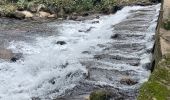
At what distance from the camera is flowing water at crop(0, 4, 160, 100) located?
12.0m

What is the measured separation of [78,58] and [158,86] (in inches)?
309

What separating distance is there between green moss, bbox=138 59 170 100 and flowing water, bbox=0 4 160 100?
2.54 m

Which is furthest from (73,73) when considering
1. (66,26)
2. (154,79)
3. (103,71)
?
(66,26)

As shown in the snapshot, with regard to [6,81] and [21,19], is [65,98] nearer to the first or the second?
[6,81]

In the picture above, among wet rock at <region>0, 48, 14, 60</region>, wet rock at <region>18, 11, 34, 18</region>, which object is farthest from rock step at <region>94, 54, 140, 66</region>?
wet rock at <region>18, 11, 34, 18</region>

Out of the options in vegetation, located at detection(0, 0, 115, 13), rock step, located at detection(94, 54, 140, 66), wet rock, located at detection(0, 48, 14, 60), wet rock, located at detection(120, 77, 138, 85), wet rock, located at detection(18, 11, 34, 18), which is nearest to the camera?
wet rock, located at detection(120, 77, 138, 85)

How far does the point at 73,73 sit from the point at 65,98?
218 cm

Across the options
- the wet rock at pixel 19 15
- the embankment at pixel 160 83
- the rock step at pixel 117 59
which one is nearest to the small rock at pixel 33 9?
the wet rock at pixel 19 15

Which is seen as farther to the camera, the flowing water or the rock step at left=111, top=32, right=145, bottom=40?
the rock step at left=111, top=32, right=145, bottom=40

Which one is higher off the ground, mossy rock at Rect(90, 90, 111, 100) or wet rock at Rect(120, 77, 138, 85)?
mossy rock at Rect(90, 90, 111, 100)

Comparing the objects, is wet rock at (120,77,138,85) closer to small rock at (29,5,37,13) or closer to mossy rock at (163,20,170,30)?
mossy rock at (163,20,170,30)

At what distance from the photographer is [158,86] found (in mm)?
7844

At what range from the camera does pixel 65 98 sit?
1123 cm

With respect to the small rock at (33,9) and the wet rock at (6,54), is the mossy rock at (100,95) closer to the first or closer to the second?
the wet rock at (6,54)
